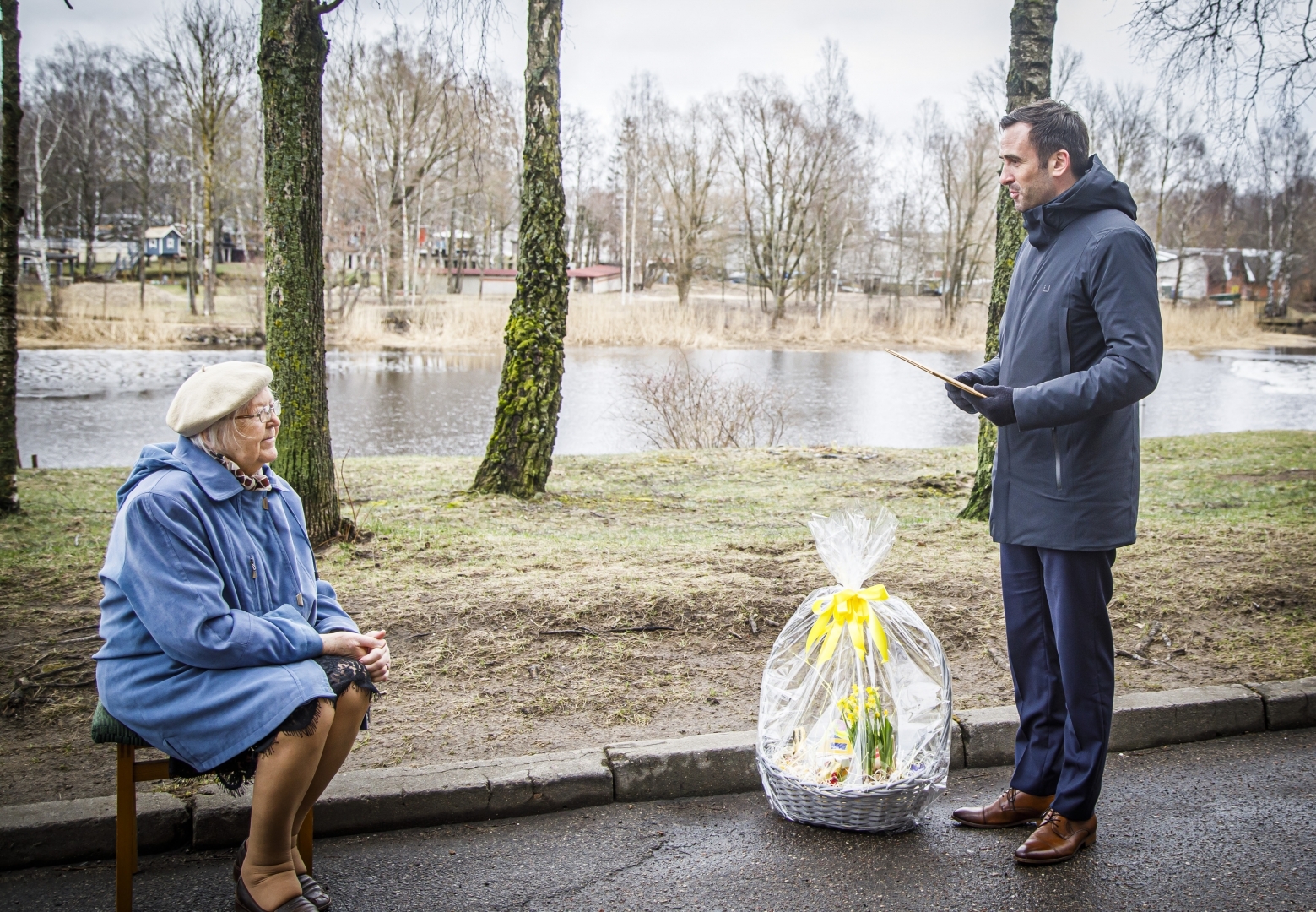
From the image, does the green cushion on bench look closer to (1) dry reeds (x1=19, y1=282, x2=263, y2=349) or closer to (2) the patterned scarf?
(2) the patterned scarf

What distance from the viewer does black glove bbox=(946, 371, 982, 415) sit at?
3.41 meters

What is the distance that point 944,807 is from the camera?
380 centimetres

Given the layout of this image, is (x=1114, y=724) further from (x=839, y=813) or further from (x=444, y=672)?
(x=444, y=672)

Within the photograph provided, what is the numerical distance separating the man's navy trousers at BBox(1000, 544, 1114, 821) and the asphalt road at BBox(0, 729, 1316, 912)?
0.86ft

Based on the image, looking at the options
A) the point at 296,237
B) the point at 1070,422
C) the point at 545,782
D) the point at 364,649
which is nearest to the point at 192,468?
the point at 364,649

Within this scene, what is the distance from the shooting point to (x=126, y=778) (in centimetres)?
293

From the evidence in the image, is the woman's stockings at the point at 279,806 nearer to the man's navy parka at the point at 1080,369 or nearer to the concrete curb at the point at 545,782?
the concrete curb at the point at 545,782

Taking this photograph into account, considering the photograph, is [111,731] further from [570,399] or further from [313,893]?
[570,399]

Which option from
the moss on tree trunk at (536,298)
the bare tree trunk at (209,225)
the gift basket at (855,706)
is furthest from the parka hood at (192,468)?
the bare tree trunk at (209,225)

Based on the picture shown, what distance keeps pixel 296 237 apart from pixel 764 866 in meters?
4.73

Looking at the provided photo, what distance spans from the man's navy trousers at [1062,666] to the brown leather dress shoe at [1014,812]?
35 mm

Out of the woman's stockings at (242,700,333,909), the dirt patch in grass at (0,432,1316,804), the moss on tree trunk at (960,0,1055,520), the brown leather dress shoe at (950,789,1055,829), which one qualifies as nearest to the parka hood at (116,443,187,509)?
the woman's stockings at (242,700,333,909)

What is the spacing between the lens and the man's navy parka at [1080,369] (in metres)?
3.06

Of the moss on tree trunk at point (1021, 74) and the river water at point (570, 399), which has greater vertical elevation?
the moss on tree trunk at point (1021, 74)
